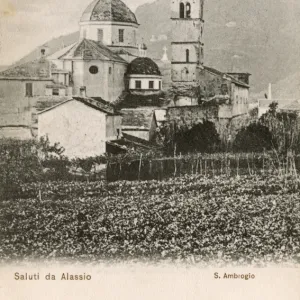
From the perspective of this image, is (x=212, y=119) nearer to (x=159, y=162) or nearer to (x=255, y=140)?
(x=255, y=140)

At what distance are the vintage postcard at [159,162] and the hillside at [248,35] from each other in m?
0.01

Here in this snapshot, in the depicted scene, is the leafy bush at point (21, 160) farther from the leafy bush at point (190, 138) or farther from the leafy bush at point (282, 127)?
the leafy bush at point (282, 127)

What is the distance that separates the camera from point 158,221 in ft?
12.0

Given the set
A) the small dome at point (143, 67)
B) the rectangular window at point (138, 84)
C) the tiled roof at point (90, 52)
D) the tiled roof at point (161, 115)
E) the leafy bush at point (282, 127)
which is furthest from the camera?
the small dome at point (143, 67)

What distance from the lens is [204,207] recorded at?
3.74m

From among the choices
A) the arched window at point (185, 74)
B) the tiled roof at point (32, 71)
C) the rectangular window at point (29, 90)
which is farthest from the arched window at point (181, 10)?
the rectangular window at point (29, 90)

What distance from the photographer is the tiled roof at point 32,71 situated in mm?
3839

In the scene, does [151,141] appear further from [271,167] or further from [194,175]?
[271,167]

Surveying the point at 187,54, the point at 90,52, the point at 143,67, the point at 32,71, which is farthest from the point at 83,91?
the point at 143,67

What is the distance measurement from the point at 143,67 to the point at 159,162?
1.61 meters

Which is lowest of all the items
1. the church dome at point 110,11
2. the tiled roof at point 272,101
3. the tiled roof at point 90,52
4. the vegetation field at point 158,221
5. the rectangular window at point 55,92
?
the vegetation field at point 158,221

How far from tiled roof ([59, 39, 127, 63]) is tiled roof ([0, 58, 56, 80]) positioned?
195mm

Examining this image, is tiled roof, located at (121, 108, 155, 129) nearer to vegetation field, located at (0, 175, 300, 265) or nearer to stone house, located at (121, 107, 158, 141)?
stone house, located at (121, 107, 158, 141)

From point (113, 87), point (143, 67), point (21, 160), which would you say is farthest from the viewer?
point (143, 67)
